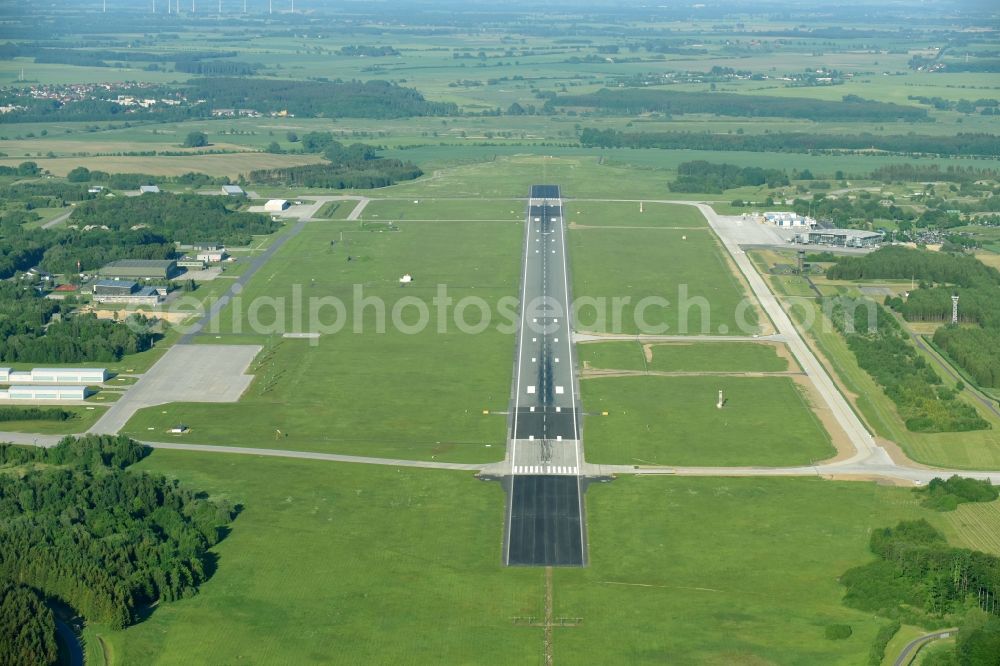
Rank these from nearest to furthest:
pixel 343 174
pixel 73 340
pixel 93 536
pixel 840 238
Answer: pixel 93 536, pixel 73 340, pixel 840 238, pixel 343 174

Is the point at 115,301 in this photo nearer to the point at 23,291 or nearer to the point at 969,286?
the point at 23,291

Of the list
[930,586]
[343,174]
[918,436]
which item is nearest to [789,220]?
[343,174]

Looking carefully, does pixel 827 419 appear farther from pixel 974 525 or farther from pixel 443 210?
pixel 443 210

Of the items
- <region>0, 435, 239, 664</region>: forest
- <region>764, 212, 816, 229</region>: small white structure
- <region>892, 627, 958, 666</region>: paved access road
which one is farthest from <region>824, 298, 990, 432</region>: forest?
<region>0, 435, 239, 664</region>: forest

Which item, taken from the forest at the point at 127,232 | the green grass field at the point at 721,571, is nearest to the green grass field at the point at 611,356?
the green grass field at the point at 721,571

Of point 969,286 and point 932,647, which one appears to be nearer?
point 932,647

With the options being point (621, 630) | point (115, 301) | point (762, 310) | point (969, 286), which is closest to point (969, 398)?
point (762, 310)
